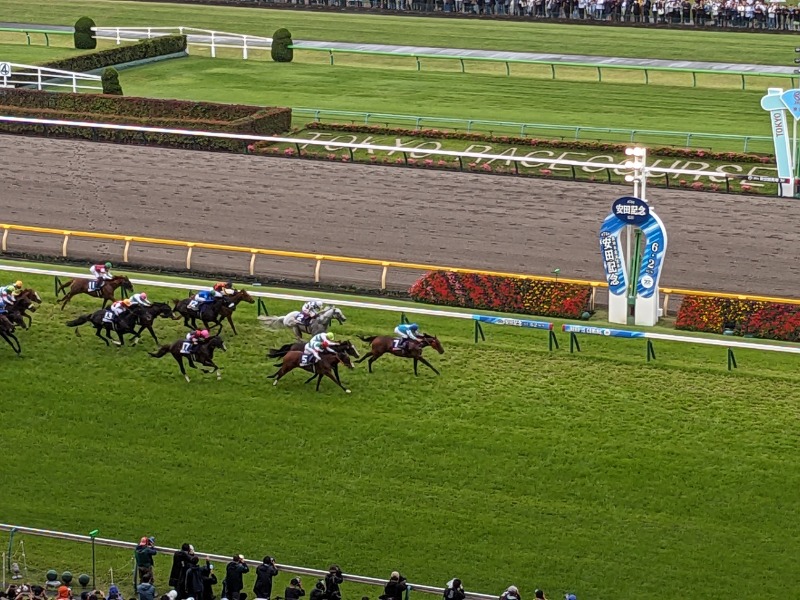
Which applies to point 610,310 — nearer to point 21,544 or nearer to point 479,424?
point 479,424

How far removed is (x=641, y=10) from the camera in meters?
50.5

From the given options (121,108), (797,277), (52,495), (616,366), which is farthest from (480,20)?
(52,495)

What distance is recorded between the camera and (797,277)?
29797 millimetres

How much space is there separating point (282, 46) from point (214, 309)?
837 inches

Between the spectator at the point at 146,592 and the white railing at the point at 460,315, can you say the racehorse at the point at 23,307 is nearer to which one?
the white railing at the point at 460,315

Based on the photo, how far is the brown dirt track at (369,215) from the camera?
30.8 metres

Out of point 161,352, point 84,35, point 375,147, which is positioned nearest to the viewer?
point 161,352

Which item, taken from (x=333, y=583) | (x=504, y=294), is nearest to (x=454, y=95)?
(x=504, y=294)

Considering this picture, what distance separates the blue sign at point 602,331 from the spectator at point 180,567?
8.16m

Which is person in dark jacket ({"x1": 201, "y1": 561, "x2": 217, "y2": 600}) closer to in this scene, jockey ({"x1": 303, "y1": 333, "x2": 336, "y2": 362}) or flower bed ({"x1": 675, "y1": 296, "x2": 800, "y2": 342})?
jockey ({"x1": 303, "y1": 333, "x2": 336, "y2": 362})

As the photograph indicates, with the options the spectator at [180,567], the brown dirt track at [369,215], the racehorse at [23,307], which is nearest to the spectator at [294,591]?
the spectator at [180,567]

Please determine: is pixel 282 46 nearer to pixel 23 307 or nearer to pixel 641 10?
pixel 641 10

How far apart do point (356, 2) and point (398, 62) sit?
28.2 feet

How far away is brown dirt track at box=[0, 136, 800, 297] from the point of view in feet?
101
